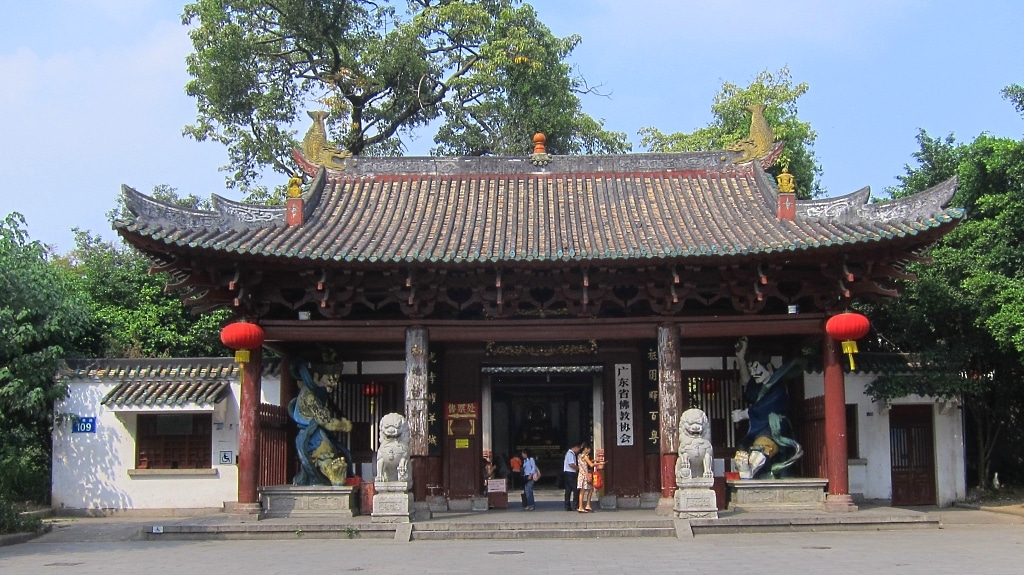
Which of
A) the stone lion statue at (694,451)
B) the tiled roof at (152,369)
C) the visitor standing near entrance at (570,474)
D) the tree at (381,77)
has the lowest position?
the visitor standing near entrance at (570,474)

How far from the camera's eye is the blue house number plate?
19.2 meters

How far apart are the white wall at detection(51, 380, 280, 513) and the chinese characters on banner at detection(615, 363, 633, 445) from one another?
661 cm

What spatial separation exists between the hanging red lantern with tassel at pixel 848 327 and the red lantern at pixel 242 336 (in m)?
8.31

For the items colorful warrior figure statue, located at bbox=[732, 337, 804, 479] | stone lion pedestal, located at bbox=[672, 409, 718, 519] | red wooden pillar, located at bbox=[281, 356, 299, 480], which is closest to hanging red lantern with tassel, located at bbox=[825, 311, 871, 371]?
colorful warrior figure statue, located at bbox=[732, 337, 804, 479]

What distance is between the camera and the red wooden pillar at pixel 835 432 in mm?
14719

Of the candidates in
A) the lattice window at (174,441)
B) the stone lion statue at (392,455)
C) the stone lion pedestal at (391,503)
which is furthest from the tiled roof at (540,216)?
the lattice window at (174,441)

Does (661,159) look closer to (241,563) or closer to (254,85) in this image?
(241,563)

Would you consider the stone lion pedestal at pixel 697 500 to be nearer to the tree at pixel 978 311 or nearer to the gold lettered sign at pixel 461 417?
the gold lettered sign at pixel 461 417

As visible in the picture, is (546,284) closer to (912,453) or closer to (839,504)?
(839,504)

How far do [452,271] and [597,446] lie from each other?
4.12m

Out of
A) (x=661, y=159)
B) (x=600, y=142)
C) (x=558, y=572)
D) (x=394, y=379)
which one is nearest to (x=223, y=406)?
(x=394, y=379)

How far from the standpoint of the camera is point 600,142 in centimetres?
2975

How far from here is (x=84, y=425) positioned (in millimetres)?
19281

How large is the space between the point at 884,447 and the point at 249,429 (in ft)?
37.6
